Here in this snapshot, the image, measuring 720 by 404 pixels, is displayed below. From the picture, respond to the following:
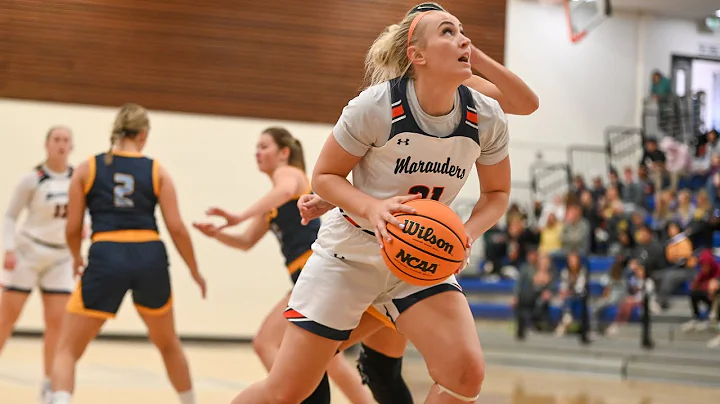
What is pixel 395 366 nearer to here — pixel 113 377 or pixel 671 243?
pixel 113 377

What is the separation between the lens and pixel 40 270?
6.15m

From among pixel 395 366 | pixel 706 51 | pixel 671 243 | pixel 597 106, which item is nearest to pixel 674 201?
pixel 671 243

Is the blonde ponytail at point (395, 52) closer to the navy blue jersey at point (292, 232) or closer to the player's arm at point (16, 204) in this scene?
the navy blue jersey at point (292, 232)

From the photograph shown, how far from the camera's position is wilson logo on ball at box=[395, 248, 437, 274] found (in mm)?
2658

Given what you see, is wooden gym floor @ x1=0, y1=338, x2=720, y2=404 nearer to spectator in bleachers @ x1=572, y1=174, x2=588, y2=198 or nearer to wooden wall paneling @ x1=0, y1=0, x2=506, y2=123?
wooden wall paneling @ x1=0, y1=0, x2=506, y2=123

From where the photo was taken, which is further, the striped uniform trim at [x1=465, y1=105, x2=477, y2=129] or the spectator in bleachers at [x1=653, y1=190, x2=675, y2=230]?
the spectator in bleachers at [x1=653, y1=190, x2=675, y2=230]

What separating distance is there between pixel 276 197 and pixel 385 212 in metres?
1.77

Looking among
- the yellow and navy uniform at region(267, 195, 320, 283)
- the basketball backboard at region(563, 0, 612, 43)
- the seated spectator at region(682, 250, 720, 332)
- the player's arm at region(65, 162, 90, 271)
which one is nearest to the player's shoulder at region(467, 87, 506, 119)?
the yellow and navy uniform at region(267, 195, 320, 283)

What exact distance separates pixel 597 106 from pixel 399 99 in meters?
14.8

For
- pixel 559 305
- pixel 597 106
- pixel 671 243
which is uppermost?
pixel 597 106

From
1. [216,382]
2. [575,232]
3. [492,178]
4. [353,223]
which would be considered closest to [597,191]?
[575,232]

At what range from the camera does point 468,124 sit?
114 inches

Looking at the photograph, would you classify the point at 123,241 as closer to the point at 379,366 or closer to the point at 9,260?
the point at 379,366

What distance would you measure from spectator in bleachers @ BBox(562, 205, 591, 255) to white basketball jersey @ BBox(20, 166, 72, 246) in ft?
23.7
